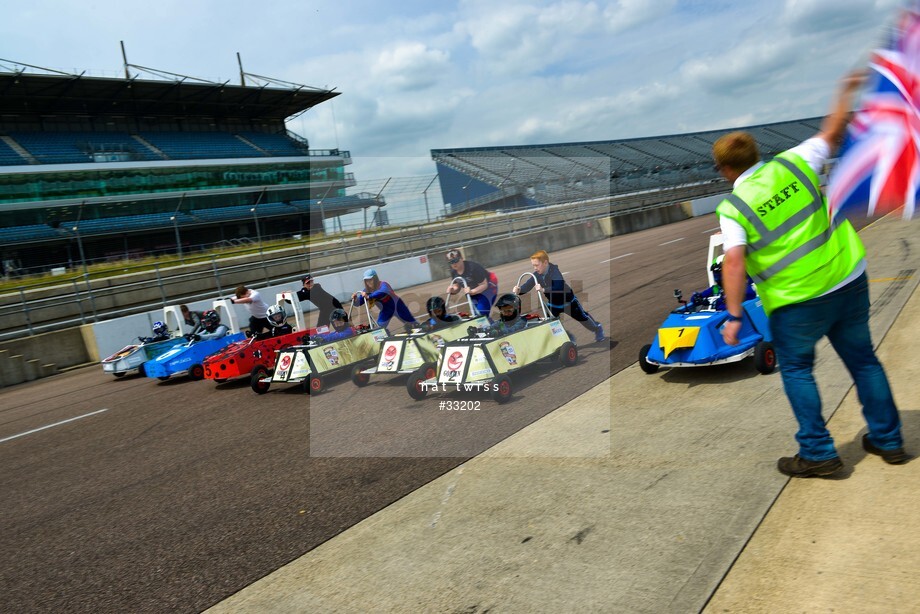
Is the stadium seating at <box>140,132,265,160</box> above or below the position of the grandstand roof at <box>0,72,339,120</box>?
below

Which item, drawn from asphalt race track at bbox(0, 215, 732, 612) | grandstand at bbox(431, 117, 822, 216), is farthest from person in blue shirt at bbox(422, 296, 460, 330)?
grandstand at bbox(431, 117, 822, 216)

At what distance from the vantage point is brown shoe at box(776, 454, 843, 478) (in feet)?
13.4

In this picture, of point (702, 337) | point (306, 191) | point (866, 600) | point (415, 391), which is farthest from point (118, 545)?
point (306, 191)

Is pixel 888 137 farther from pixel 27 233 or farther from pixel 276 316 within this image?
pixel 27 233

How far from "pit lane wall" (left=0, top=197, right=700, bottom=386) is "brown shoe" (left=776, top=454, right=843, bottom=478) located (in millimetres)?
6595

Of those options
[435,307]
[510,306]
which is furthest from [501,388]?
[435,307]

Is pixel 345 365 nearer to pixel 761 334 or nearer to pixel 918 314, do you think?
pixel 761 334

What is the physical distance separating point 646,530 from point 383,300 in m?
6.66

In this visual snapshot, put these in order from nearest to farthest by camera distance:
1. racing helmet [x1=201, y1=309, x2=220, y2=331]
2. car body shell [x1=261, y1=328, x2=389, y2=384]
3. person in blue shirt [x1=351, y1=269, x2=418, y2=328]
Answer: car body shell [x1=261, y1=328, x2=389, y2=384]
person in blue shirt [x1=351, y1=269, x2=418, y2=328]
racing helmet [x1=201, y1=309, x2=220, y2=331]

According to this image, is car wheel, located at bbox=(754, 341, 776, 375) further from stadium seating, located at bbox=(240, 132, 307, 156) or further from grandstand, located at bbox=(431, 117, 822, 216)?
stadium seating, located at bbox=(240, 132, 307, 156)

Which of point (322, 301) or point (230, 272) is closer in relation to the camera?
point (322, 301)

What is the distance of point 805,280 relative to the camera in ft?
12.7

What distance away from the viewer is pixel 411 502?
4.89 m

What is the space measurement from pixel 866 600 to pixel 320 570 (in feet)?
9.19
